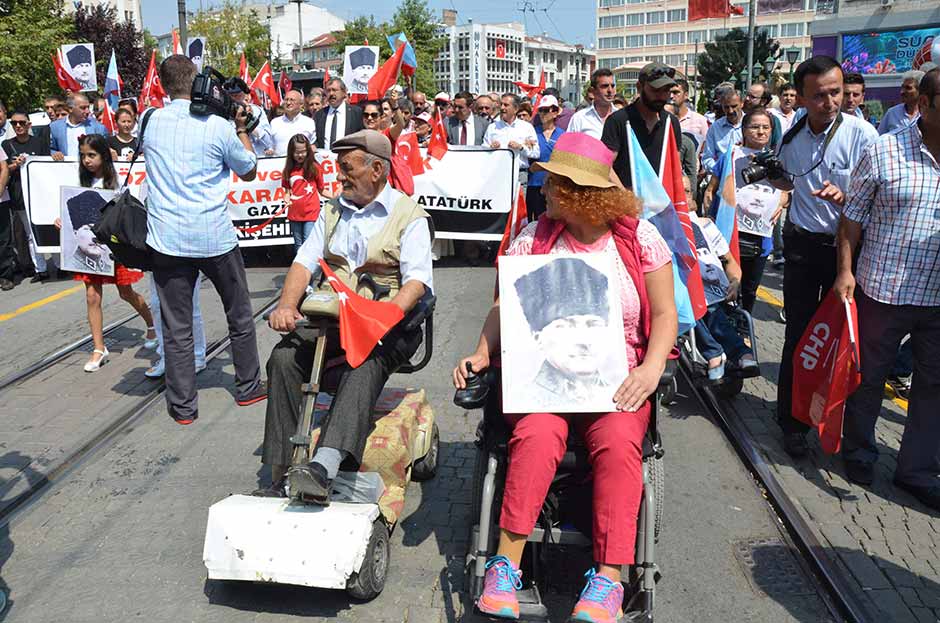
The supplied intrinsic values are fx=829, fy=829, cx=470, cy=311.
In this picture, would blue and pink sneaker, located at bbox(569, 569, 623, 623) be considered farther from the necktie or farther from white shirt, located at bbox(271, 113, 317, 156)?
white shirt, located at bbox(271, 113, 317, 156)

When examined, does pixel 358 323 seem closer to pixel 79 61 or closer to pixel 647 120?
Result: pixel 647 120

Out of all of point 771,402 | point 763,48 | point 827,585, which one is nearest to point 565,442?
point 827,585

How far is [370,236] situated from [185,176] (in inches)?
72.5

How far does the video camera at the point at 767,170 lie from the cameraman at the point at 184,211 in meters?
3.25

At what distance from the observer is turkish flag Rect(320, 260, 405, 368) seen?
3.72 meters

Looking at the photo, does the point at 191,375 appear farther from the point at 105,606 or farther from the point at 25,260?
the point at 25,260

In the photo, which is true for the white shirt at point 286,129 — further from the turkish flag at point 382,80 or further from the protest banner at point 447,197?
the turkish flag at point 382,80

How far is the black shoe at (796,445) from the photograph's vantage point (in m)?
4.89

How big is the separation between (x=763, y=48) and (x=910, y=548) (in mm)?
53540

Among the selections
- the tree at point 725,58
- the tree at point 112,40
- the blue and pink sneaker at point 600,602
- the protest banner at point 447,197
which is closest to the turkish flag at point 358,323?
the blue and pink sneaker at point 600,602

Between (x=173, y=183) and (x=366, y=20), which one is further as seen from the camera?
(x=366, y=20)

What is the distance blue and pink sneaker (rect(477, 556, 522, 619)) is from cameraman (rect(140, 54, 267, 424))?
3177mm

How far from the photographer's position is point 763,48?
5175cm

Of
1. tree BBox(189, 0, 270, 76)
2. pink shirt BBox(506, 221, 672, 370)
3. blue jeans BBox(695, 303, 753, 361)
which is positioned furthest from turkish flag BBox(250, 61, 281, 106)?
tree BBox(189, 0, 270, 76)
